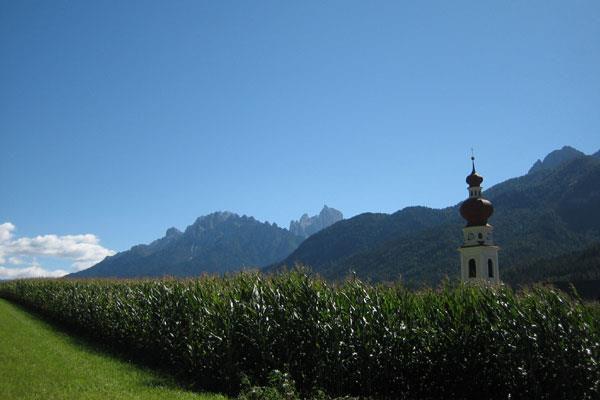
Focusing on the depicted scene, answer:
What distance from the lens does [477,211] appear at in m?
42.6

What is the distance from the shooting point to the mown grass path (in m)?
11.7

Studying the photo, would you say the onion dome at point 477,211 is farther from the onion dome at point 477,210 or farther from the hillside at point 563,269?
the hillside at point 563,269

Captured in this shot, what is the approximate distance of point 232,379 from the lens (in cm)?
1334

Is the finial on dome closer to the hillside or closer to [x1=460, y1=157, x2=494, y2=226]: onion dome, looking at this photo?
[x1=460, y1=157, x2=494, y2=226]: onion dome

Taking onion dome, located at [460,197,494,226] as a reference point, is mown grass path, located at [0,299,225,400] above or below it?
below

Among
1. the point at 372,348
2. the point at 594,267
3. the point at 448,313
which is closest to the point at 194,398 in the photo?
the point at 372,348

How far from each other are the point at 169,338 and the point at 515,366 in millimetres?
10137

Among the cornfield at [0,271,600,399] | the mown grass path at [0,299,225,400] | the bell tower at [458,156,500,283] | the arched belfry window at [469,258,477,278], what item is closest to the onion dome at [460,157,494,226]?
the bell tower at [458,156,500,283]

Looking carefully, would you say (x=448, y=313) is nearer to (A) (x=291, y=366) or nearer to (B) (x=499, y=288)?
(B) (x=499, y=288)

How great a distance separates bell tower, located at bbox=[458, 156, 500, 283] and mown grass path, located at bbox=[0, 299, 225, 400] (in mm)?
30075

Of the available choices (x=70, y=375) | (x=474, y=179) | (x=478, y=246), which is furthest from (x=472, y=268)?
(x=70, y=375)

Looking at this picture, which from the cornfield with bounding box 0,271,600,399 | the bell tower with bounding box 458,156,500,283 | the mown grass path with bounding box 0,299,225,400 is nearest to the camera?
the cornfield with bounding box 0,271,600,399

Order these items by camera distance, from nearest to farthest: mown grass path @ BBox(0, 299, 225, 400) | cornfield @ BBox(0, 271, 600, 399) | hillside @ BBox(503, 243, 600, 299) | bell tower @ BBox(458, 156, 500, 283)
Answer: cornfield @ BBox(0, 271, 600, 399) < mown grass path @ BBox(0, 299, 225, 400) < bell tower @ BBox(458, 156, 500, 283) < hillside @ BBox(503, 243, 600, 299)

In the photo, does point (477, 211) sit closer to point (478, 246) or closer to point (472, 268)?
point (478, 246)
